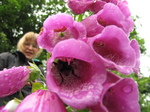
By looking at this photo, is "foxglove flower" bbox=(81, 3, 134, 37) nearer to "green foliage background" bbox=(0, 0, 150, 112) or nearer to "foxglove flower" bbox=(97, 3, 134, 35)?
"foxglove flower" bbox=(97, 3, 134, 35)

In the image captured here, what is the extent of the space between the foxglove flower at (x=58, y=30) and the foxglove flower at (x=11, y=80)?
0.28 feet

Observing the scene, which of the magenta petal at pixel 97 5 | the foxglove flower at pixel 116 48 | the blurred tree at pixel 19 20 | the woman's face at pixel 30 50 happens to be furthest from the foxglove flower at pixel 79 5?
the blurred tree at pixel 19 20

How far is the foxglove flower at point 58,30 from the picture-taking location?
43cm

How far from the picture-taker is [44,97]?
40 cm

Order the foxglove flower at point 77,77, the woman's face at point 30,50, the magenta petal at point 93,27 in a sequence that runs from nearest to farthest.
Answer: the foxglove flower at point 77,77 < the magenta petal at point 93,27 < the woman's face at point 30,50

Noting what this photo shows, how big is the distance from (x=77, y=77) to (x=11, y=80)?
5.7 inches

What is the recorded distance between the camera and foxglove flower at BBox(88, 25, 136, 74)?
37 cm

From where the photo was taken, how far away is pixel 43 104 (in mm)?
380

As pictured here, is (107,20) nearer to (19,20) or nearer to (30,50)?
(30,50)

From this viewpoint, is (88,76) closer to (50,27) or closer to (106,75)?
(106,75)

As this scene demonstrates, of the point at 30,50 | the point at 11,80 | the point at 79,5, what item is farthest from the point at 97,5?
the point at 30,50

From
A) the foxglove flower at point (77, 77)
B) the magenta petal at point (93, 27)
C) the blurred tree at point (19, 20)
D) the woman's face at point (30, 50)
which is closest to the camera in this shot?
the foxglove flower at point (77, 77)

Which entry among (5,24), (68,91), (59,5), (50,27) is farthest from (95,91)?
(59,5)

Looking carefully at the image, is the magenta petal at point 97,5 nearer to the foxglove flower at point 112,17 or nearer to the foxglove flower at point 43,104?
the foxglove flower at point 112,17
